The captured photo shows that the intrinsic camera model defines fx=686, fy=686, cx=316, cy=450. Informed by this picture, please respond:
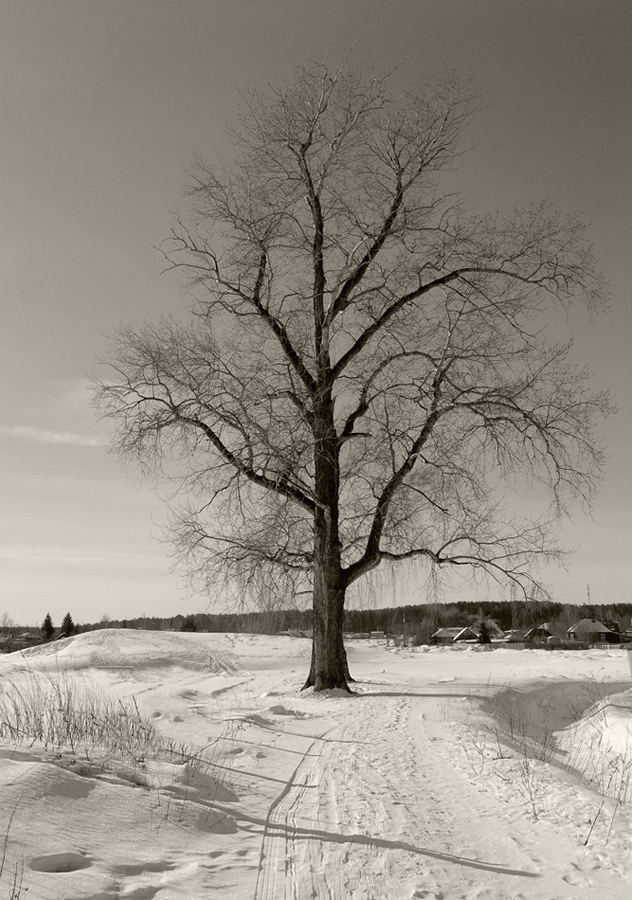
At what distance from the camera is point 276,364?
1386cm

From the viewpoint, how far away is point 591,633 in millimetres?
74375

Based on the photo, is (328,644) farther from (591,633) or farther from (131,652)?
(591,633)

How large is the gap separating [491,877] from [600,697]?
38.2 feet

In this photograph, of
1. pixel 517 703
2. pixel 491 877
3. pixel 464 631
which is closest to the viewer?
pixel 491 877

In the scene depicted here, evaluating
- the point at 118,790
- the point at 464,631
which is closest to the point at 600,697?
the point at 118,790

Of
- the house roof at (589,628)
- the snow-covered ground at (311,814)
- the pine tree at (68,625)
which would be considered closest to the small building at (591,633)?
the house roof at (589,628)

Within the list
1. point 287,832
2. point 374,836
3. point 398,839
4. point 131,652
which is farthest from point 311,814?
point 131,652

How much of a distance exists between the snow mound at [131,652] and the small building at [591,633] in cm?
6108

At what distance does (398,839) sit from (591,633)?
78114 millimetres

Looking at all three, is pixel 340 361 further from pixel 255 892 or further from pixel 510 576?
pixel 255 892

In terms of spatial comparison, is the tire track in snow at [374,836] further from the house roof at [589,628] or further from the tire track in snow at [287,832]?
the house roof at [589,628]

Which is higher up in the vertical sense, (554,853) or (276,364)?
(276,364)

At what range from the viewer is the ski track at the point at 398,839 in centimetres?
342

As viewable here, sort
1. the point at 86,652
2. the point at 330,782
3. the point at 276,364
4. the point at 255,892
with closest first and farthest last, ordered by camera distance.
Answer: the point at 255,892, the point at 330,782, the point at 276,364, the point at 86,652
